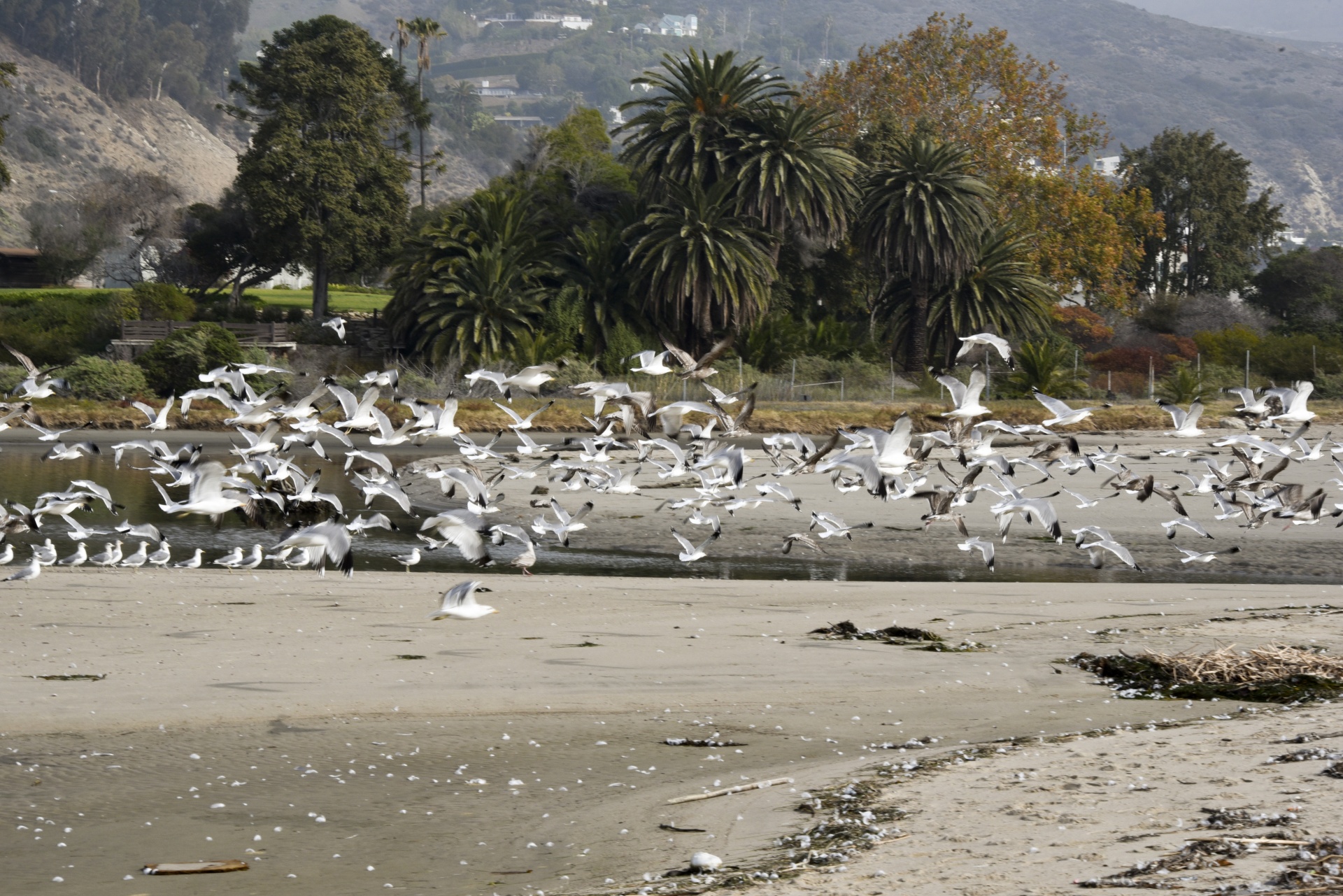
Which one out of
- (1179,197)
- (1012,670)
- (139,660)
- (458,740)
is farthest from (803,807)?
(1179,197)

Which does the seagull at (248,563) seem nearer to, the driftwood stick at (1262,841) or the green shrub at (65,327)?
the driftwood stick at (1262,841)

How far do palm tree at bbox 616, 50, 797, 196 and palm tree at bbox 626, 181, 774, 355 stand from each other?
1.25 meters

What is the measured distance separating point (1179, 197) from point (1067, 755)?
293 feet

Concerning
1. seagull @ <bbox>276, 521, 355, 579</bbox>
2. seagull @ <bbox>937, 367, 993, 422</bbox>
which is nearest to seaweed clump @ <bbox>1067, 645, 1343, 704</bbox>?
seagull @ <bbox>937, 367, 993, 422</bbox>

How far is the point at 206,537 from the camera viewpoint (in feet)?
79.3

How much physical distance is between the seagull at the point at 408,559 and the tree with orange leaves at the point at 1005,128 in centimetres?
4653

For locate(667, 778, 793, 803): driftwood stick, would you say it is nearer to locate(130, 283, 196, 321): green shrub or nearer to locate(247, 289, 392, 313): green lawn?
locate(130, 283, 196, 321): green shrub

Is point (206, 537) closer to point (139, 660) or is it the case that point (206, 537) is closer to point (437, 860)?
point (139, 660)

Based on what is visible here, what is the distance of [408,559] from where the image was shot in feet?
65.6

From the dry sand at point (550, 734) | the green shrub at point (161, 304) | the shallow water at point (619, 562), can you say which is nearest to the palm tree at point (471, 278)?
the green shrub at point (161, 304)

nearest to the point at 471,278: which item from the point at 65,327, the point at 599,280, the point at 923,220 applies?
the point at 599,280

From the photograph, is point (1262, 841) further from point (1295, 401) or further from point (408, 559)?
point (408, 559)

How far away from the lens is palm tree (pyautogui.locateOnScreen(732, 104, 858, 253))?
54.2 meters

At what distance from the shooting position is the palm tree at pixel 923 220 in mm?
54688
